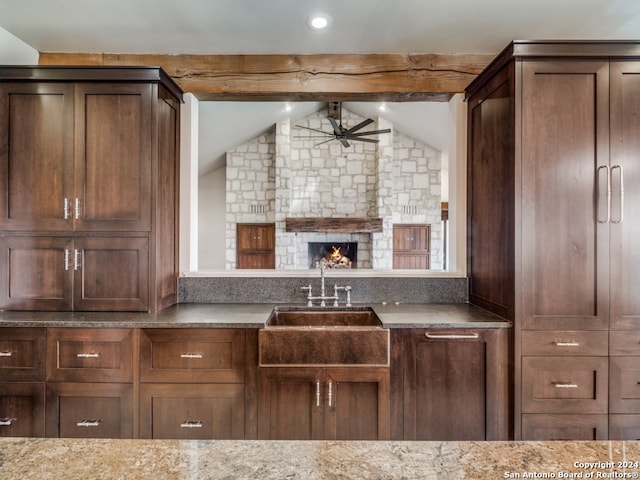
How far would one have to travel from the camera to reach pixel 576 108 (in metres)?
1.90

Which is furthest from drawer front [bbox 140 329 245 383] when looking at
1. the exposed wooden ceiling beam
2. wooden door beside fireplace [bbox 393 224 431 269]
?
wooden door beside fireplace [bbox 393 224 431 269]

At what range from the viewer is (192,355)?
192 centimetres

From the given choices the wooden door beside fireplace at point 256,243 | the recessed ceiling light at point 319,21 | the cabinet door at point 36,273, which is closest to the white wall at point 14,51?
the cabinet door at point 36,273

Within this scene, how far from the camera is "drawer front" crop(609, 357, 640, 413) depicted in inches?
73.6

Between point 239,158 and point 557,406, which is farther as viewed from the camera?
point 239,158

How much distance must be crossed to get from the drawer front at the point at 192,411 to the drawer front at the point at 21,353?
0.55 metres

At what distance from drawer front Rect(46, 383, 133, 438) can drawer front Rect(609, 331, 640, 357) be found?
240cm

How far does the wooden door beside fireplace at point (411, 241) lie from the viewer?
25.8ft

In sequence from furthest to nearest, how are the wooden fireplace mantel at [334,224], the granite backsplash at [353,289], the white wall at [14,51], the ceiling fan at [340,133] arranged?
the wooden fireplace mantel at [334,224]
the ceiling fan at [340,133]
the granite backsplash at [353,289]
the white wall at [14,51]

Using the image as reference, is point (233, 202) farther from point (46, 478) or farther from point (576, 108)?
point (46, 478)

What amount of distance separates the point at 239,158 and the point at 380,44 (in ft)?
18.6

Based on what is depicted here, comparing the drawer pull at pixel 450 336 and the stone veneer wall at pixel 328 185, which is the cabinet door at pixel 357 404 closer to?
the drawer pull at pixel 450 336

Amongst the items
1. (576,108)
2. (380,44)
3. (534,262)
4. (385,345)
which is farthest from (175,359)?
(576,108)

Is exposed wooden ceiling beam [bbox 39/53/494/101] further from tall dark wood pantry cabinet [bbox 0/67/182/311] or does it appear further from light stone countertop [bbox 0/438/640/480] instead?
light stone countertop [bbox 0/438/640/480]
